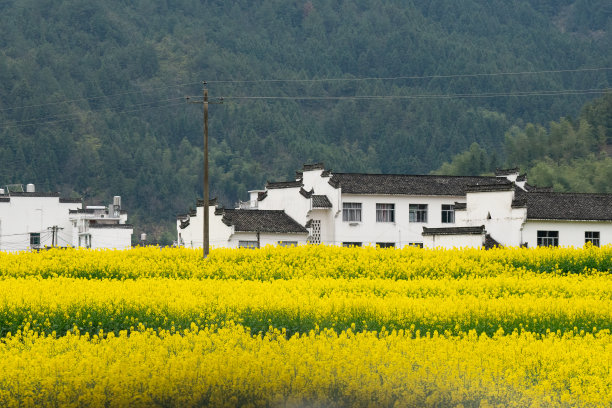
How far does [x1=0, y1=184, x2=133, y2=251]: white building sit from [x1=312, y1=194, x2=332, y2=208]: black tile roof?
80.0 ft

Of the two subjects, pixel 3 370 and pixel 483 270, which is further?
pixel 483 270

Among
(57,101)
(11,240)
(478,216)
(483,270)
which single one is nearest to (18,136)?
(57,101)

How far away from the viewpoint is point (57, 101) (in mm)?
194375

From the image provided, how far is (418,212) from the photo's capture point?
226 ft

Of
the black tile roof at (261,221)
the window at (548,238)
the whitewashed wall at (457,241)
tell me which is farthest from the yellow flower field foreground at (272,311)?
the black tile roof at (261,221)

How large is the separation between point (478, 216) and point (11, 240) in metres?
45.8

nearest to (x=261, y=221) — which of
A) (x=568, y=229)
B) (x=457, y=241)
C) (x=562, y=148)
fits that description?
(x=457, y=241)

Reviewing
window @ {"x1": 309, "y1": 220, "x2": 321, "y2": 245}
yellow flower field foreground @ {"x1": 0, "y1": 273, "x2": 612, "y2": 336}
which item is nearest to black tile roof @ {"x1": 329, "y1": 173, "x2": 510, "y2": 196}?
window @ {"x1": 309, "y1": 220, "x2": 321, "y2": 245}

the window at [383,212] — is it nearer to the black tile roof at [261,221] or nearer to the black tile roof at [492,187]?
the black tile roof at [261,221]

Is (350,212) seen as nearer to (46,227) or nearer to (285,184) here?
(285,184)

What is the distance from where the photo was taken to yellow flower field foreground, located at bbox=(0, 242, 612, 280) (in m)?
31.0

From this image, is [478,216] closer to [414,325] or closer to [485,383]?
[414,325]

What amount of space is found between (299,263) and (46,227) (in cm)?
6052

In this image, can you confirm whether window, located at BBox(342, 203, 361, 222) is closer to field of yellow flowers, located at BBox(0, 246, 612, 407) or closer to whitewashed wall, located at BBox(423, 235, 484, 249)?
whitewashed wall, located at BBox(423, 235, 484, 249)
